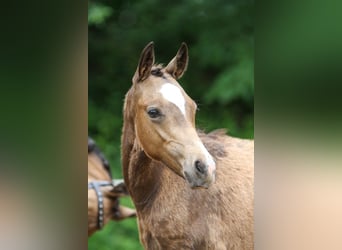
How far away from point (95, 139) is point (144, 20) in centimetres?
45

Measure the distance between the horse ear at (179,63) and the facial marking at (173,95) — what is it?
0.05 meters

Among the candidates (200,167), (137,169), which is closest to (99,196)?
(137,169)

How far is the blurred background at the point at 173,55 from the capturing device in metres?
2.10

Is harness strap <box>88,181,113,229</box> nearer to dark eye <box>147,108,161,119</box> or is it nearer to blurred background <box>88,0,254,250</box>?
blurred background <box>88,0,254,250</box>

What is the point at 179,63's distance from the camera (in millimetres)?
2084

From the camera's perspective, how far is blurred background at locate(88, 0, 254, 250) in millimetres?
2096

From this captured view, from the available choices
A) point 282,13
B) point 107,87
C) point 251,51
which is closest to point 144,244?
point 107,87

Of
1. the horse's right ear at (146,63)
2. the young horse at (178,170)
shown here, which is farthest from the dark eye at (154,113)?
the horse's right ear at (146,63)

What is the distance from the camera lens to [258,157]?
7.22 feet

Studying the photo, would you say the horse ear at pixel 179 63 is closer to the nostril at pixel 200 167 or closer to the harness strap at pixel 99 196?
the nostril at pixel 200 167

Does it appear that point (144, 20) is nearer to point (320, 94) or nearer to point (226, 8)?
point (226, 8)

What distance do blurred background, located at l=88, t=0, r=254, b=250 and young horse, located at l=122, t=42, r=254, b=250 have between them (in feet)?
0.12

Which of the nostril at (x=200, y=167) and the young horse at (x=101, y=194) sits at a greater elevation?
the nostril at (x=200, y=167)

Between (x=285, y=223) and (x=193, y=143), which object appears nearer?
(x=193, y=143)
